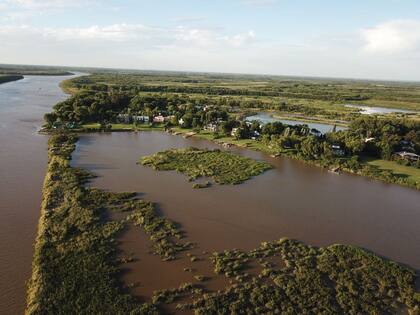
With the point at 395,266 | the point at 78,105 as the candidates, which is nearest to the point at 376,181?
the point at 395,266

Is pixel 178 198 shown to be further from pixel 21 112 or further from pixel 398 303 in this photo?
pixel 21 112

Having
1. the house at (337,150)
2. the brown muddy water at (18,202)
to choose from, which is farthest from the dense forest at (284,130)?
the brown muddy water at (18,202)

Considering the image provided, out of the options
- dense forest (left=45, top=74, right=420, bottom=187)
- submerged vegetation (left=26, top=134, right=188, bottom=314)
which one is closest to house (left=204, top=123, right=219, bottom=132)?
dense forest (left=45, top=74, right=420, bottom=187)

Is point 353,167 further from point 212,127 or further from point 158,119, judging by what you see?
point 158,119

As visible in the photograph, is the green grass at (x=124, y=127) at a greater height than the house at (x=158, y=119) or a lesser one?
lesser

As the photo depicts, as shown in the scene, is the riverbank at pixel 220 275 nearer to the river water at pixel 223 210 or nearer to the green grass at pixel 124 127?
the river water at pixel 223 210

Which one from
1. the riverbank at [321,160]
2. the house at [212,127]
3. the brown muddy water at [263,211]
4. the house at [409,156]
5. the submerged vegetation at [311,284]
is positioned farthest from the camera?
the house at [212,127]
